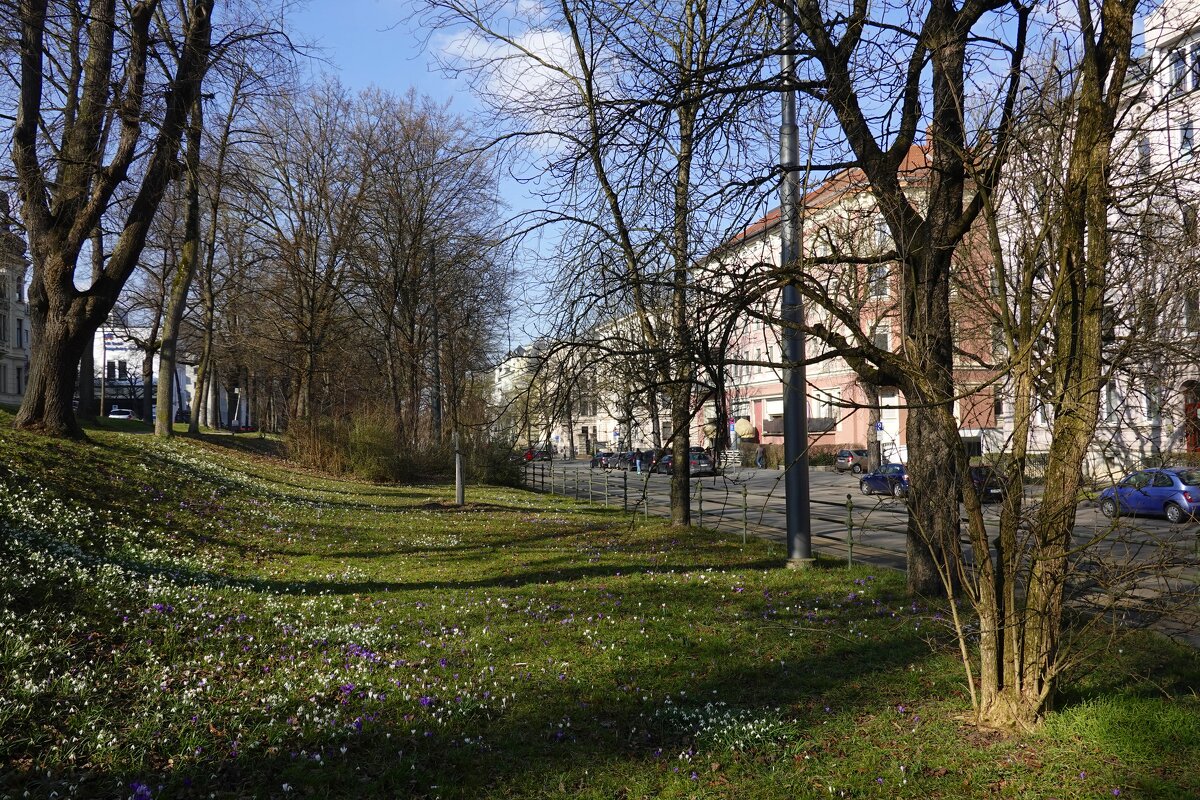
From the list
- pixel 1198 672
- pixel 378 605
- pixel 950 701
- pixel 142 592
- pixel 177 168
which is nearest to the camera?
pixel 950 701

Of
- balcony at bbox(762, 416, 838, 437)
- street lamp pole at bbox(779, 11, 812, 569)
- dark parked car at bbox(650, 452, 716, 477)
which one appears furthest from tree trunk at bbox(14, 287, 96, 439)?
balcony at bbox(762, 416, 838, 437)

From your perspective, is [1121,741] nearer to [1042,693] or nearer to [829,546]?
[1042,693]

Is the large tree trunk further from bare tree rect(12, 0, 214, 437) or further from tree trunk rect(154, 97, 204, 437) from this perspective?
tree trunk rect(154, 97, 204, 437)

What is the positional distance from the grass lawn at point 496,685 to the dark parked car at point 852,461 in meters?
35.1

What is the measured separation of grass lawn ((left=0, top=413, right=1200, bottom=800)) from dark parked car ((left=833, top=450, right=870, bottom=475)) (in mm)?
35100

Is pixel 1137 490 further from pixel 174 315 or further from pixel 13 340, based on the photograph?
pixel 13 340

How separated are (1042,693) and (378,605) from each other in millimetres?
5795

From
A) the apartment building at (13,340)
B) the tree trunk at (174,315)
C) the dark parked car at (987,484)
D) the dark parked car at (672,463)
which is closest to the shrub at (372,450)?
the tree trunk at (174,315)

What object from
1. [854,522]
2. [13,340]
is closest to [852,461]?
[854,522]

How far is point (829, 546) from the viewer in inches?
578

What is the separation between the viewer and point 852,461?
43812 mm

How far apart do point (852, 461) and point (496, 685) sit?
40822mm

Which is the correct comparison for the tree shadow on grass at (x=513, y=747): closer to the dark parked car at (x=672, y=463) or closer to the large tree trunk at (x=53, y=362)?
the dark parked car at (x=672, y=463)

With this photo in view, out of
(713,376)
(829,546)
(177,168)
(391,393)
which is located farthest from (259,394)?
(713,376)
